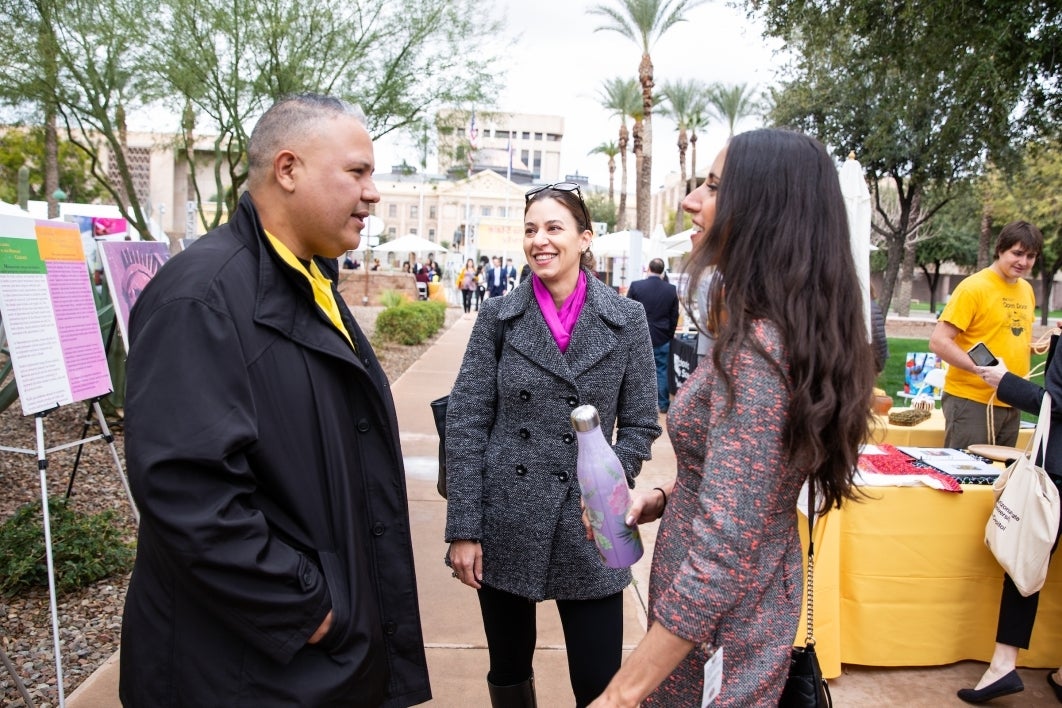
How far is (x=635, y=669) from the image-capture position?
4.98 feet

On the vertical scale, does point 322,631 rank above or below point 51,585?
above

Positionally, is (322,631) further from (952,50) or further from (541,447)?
(952,50)

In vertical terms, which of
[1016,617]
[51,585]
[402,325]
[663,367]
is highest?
[51,585]

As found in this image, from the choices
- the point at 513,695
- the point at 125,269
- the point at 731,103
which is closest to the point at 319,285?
the point at 513,695

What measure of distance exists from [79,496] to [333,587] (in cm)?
526

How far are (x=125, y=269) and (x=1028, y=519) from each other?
5168mm

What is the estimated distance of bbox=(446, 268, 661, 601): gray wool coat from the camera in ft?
8.26

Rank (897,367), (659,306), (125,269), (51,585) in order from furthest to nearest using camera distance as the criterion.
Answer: (897,367) < (659,306) < (125,269) < (51,585)

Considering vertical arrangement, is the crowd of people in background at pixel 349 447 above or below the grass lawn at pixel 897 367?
above

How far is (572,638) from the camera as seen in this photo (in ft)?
8.45

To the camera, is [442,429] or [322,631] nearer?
[322,631]

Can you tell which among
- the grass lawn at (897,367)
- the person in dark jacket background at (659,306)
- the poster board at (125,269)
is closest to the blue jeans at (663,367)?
the person in dark jacket background at (659,306)

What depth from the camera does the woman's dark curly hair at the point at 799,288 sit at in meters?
1.50

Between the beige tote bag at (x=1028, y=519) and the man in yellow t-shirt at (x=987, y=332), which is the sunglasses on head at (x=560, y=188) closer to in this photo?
the beige tote bag at (x=1028, y=519)
